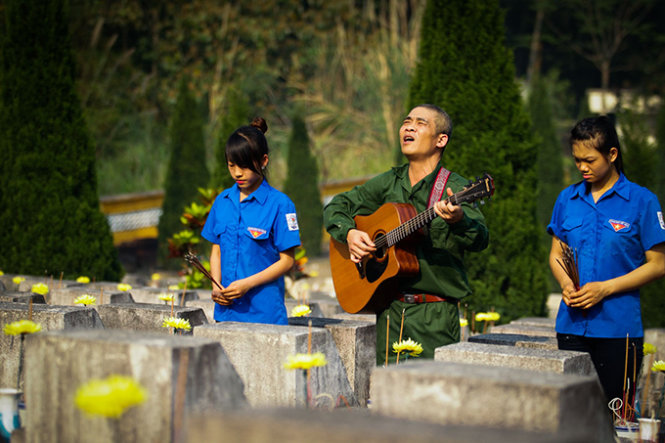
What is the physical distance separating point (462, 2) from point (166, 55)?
54.1 feet

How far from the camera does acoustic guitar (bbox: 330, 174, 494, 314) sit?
344 cm

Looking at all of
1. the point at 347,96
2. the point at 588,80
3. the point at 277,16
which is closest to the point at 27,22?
the point at 347,96

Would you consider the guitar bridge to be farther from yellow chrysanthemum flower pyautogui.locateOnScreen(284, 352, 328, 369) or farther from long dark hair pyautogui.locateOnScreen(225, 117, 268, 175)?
yellow chrysanthemum flower pyautogui.locateOnScreen(284, 352, 328, 369)

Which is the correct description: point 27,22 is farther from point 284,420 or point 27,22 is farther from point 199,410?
point 284,420

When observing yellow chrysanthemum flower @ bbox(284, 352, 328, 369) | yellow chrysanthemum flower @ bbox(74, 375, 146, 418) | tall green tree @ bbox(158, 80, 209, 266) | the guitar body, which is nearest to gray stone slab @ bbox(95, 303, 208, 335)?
the guitar body

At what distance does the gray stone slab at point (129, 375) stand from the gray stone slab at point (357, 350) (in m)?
1.10

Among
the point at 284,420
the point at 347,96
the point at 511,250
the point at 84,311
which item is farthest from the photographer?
the point at 347,96

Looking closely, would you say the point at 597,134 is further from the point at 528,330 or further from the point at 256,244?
the point at 256,244

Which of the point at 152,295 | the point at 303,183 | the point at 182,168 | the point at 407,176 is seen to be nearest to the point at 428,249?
the point at 407,176

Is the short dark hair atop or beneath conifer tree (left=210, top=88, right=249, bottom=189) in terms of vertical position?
beneath

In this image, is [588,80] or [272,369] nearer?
[272,369]

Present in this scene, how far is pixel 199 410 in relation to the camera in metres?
2.63

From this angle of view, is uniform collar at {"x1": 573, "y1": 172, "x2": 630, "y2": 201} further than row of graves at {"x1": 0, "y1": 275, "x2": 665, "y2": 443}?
Yes

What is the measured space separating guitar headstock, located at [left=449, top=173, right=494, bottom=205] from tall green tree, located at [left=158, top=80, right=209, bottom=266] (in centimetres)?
1012
